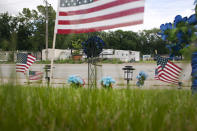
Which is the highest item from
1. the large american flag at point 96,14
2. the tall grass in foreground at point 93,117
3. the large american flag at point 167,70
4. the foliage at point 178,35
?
the large american flag at point 96,14

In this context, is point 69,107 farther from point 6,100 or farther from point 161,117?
point 161,117

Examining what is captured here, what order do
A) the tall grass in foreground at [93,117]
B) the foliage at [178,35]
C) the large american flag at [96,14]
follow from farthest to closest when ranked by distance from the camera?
the large american flag at [96,14]
the foliage at [178,35]
the tall grass in foreground at [93,117]

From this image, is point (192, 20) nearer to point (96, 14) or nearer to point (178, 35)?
point (178, 35)

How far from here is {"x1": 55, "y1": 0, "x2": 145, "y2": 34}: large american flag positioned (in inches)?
74.5

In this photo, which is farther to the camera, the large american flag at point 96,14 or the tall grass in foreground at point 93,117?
the large american flag at point 96,14

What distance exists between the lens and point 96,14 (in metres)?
2.43

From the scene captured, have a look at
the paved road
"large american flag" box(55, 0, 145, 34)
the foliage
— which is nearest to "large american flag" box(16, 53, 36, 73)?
the paved road

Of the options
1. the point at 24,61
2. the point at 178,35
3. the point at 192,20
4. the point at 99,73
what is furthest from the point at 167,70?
the point at 24,61

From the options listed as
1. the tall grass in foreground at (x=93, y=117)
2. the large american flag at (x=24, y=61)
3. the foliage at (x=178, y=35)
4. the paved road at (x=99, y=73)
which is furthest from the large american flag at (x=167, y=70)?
the large american flag at (x=24, y=61)

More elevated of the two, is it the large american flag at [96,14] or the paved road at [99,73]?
the large american flag at [96,14]

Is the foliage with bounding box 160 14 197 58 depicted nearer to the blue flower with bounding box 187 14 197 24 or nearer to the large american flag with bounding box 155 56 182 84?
the blue flower with bounding box 187 14 197 24

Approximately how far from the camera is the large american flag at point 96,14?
1.89 meters

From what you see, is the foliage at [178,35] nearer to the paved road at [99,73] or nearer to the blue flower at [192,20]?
the blue flower at [192,20]

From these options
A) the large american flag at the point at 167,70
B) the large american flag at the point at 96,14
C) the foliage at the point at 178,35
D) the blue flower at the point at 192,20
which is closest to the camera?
the foliage at the point at 178,35
